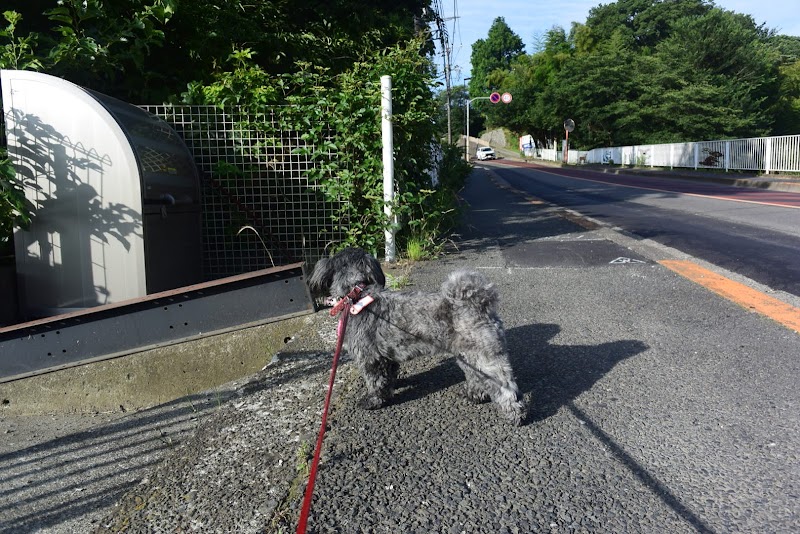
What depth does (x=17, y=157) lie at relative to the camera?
Result: 5.40 m

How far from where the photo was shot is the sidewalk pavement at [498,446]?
8.15 feet

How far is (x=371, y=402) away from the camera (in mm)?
3484

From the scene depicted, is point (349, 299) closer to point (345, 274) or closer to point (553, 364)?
point (345, 274)

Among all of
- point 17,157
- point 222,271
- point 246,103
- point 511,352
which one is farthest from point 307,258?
point 511,352

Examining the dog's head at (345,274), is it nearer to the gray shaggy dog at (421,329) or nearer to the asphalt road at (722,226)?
the gray shaggy dog at (421,329)

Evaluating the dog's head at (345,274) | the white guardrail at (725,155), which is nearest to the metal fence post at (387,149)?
the dog's head at (345,274)

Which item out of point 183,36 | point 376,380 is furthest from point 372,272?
point 183,36

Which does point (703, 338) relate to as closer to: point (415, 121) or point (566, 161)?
point (415, 121)

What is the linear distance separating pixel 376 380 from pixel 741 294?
4069 mm

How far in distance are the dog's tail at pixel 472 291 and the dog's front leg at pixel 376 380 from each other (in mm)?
586

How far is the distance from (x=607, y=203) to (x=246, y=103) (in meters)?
12.6

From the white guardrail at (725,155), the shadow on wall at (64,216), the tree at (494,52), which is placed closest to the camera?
the shadow on wall at (64,216)

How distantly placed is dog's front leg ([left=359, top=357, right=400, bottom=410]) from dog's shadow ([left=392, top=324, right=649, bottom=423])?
178 millimetres

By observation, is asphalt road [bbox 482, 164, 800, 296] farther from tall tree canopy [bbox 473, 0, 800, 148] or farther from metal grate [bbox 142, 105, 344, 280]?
tall tree canopy [bbox 473, 0, 800, 148]
